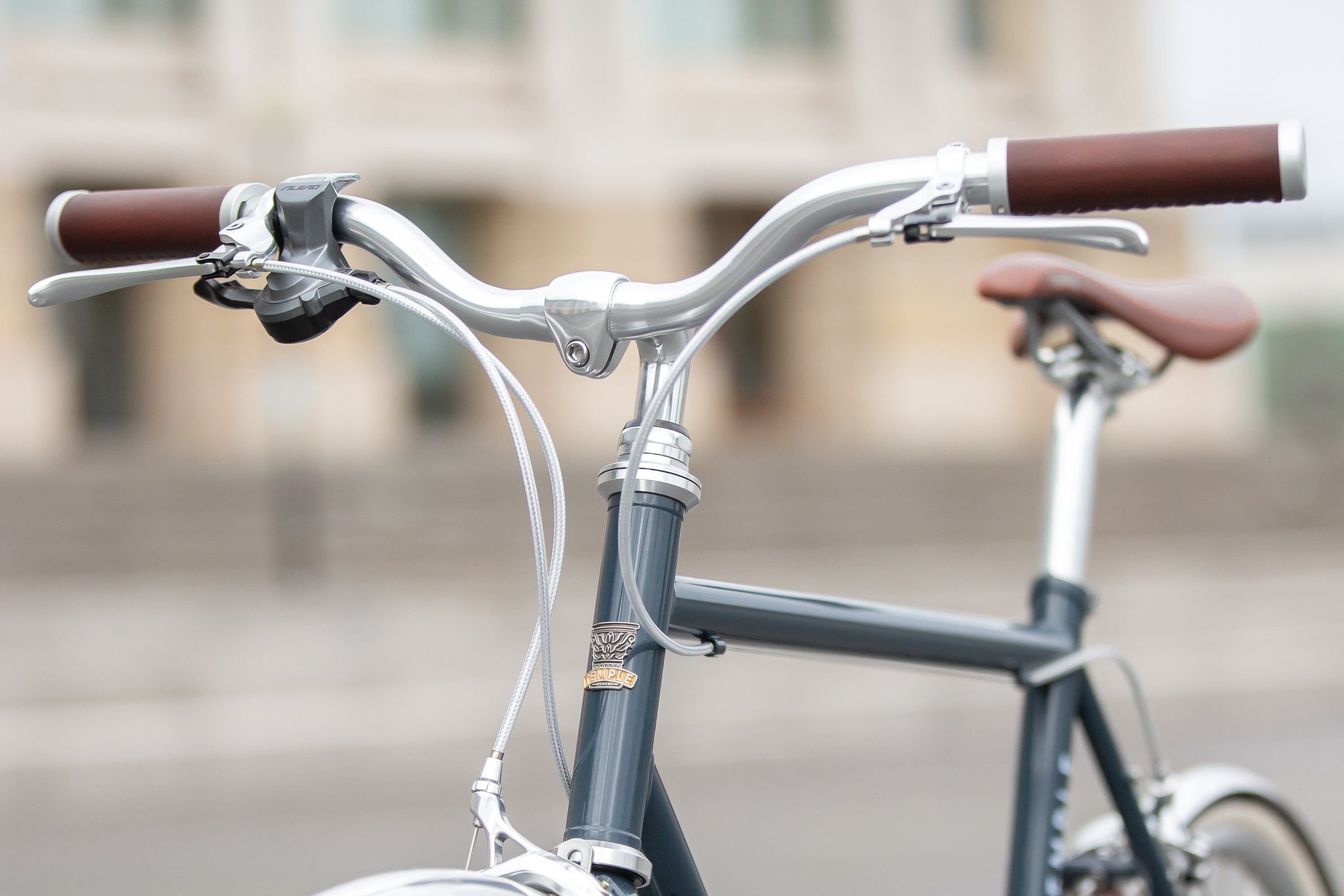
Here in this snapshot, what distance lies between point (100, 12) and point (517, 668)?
36.7 feet

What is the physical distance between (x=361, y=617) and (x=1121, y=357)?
7161 mm

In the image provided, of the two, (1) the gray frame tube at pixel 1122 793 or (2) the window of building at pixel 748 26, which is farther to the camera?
(2) the window of building at pixel 748 26

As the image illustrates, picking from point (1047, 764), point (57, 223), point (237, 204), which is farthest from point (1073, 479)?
point (57, 223)

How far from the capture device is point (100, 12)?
14.8 meters

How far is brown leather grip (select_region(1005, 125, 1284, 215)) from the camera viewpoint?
2.64 feet

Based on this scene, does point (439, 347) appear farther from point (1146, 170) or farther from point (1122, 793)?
point (1146, 170)

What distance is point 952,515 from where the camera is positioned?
40.0ft

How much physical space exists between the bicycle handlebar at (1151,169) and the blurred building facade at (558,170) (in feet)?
37.6

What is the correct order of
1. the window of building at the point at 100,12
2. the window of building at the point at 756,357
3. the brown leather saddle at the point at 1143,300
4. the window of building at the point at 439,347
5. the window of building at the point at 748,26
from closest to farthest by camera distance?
the brown leather saddle at the point at 1143,300 → the window of building at the point at 100,12 → the window of building at the point at 439,347 → the window of building at the point at 748,26 → the window of building at the point at 756,357

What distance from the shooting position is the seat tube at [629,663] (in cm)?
87

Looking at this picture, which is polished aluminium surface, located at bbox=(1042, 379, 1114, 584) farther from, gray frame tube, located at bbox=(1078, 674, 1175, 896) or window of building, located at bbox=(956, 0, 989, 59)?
window of building, located at bbox=(956, 0, 989, 59)

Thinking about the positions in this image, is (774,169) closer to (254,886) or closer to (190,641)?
(190,641)

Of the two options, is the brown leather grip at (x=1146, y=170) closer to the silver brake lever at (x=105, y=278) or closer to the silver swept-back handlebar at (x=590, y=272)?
the silver swept-back handlebar at (x=590, y=272)

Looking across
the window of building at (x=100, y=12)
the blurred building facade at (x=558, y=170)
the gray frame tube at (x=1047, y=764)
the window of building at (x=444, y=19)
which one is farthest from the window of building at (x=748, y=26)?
the gray frame tube at (x=1047, y=764)
